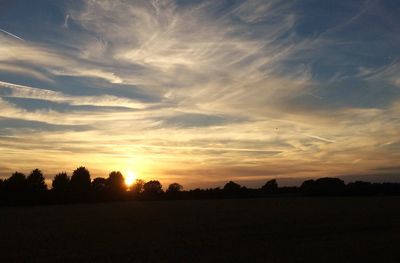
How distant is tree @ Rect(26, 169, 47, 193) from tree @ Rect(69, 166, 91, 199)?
913 cm

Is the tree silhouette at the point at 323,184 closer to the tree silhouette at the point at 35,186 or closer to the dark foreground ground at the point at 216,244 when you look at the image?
the tree silhouette at the point at 35,186

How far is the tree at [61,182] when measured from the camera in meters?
131

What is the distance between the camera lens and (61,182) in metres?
134

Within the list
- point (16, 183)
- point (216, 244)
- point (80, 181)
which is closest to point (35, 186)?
point (16, 183)

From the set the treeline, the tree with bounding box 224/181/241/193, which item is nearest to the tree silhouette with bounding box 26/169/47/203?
the treeline

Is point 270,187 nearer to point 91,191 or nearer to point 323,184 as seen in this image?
point 323,184

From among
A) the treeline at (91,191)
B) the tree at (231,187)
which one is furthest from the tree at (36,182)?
the tree at (231,187)

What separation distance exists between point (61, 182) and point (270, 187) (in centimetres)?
8317

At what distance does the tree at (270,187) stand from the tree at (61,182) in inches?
2836

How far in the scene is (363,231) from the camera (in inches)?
1379

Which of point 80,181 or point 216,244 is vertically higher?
point 80,181

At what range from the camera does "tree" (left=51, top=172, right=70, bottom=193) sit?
131 m

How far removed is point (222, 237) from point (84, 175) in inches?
4841

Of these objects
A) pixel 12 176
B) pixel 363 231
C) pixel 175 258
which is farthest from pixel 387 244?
pixel 12 176
